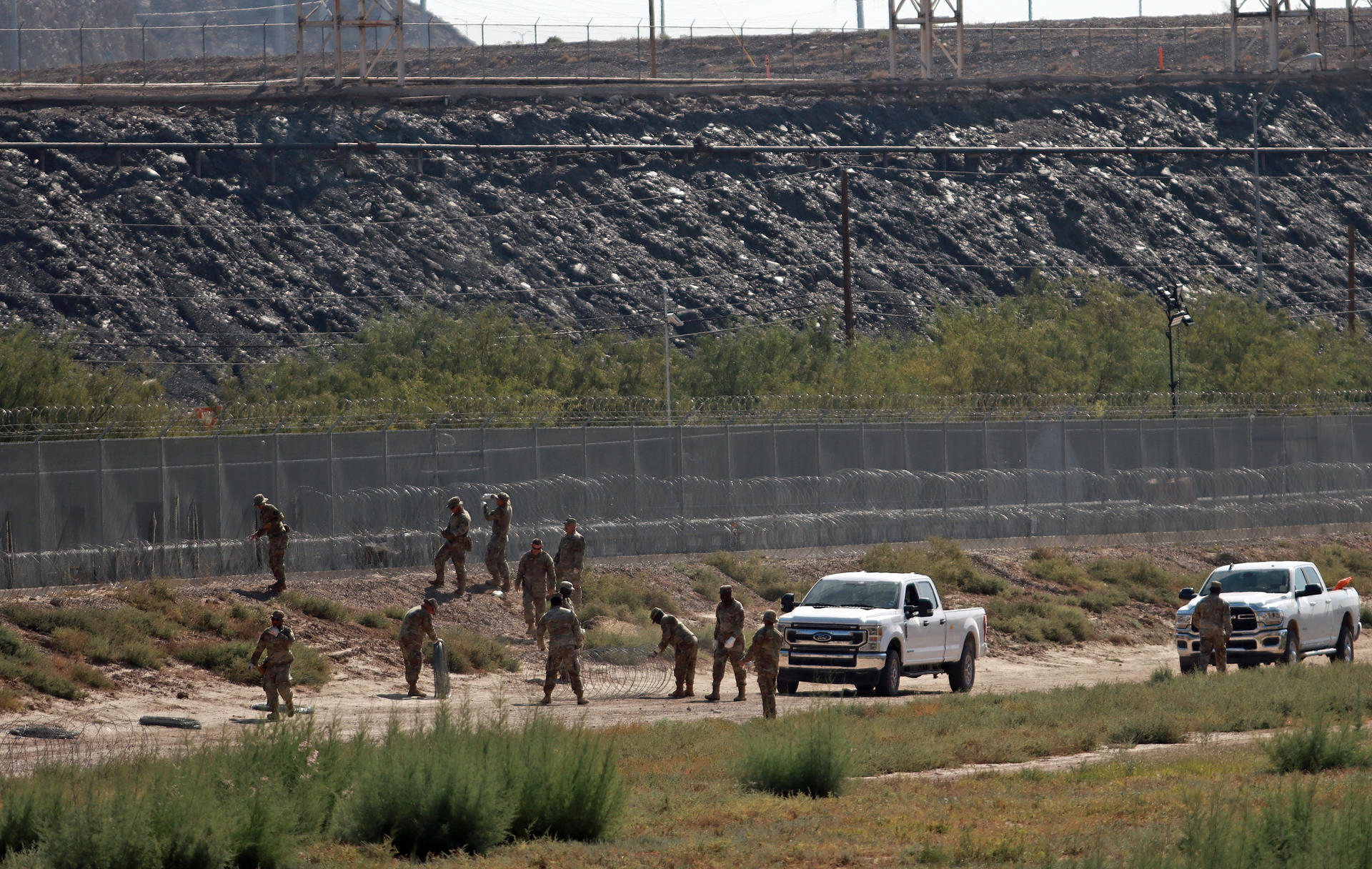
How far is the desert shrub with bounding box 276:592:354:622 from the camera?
949 inches

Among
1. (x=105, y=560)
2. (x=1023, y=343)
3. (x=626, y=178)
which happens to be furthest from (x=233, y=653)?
(x=626, y=178)

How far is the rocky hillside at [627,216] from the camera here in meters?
55.8

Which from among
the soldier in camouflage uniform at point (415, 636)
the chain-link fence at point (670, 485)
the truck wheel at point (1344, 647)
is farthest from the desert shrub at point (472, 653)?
the truck wheel at point (1344, 647)

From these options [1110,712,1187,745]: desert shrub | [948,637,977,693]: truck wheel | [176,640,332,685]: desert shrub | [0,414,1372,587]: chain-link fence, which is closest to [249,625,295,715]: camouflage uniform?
[176,640,332,685]: desert shrub

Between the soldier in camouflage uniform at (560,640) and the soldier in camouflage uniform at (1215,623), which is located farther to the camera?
the soldier in camouflage uniform at (1215,623)

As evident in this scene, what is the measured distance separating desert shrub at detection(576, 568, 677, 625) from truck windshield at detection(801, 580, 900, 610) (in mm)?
5548

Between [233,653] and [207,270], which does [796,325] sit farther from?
[233,653]

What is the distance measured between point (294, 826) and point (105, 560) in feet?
51.8

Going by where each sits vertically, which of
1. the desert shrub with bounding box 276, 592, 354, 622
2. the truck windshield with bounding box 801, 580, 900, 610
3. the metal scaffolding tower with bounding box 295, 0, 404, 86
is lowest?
the desert shrub with bounding box 276, 592, 354, 622

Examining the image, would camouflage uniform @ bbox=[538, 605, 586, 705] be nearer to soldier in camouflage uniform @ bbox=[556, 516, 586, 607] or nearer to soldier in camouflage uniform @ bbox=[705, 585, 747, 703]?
soldier in camouflage uniform @ bbox=[705, 585, 747, 703]

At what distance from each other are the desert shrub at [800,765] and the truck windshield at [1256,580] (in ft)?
40.3

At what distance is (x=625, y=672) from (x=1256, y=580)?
9.44m

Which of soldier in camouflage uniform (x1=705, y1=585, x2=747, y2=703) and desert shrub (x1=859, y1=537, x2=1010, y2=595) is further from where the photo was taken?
desert shrub (x1=859, y1=537, x2=1010, y2=595)

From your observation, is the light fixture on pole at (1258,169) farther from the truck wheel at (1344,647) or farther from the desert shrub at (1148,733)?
the desert shrub at (1148,733)
